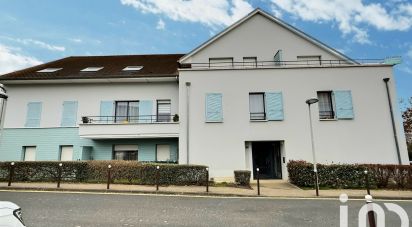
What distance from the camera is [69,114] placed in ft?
61.5

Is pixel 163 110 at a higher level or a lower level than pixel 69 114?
higher

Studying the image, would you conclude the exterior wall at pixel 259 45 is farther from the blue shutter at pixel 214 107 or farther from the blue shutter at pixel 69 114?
the blue shutter at pixel 69 114

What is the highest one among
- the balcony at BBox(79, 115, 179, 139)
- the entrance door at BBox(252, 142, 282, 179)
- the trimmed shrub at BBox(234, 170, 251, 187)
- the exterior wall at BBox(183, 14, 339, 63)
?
the exterior wall at BBox(183, 14, 339, 63)

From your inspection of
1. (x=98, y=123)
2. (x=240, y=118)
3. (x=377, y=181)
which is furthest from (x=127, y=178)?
(x=377, y=181)

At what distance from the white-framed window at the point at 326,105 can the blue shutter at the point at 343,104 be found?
1.55ft

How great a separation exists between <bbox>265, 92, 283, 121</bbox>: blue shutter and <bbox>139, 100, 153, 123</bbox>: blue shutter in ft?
24.6

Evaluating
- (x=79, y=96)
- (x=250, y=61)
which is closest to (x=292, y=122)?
(x=250, y=61)

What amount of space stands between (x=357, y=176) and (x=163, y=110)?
11.8m

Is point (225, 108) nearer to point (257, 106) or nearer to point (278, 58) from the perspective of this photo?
point (257, 106)

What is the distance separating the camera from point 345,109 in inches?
637

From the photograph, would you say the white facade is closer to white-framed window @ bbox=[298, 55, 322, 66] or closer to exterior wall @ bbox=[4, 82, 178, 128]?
white-framed window @ bbox=[298, 55, 322, 66]

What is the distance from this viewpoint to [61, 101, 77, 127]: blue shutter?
18583mm

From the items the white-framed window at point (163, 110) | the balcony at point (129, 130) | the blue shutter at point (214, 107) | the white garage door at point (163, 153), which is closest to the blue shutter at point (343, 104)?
the blue shutter at point (214, 107)

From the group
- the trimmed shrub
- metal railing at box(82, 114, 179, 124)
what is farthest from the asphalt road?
metal railing at box(82, 114, 179, 124)
